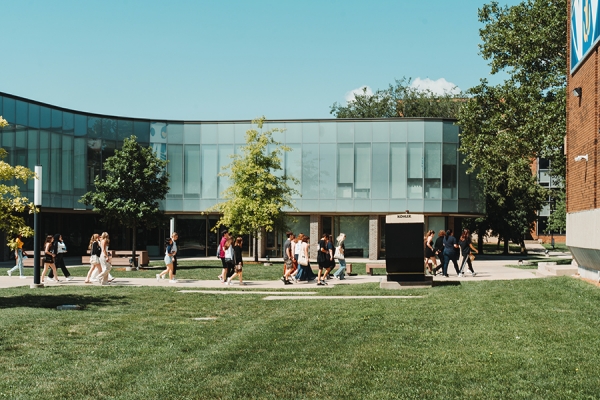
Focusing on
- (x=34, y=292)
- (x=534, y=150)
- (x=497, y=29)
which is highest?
(x=497, y=29)

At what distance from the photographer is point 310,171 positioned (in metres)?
45.3

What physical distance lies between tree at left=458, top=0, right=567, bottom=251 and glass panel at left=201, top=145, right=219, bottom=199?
1632cm

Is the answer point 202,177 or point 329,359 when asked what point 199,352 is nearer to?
point 329,359

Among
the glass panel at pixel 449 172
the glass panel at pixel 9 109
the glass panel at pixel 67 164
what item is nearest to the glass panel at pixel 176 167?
the glass panel at pixel 67 164

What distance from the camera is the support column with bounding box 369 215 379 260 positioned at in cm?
4481

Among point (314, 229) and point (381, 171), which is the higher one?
point (381, 171)

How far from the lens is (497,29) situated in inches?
1459

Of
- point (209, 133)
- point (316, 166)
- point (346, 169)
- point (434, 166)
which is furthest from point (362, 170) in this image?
point (209, 133)

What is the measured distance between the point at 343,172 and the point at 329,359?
3581 cm

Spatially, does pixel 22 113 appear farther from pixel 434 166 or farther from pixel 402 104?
pixel 402 104

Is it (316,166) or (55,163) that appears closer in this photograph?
(55,163)

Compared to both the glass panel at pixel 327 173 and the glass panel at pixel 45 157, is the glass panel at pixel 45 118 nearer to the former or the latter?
the glass panel at pixel 45 157

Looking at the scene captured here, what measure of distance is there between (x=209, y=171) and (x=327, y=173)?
771 cm

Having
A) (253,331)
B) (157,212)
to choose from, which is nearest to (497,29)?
(157,212)
